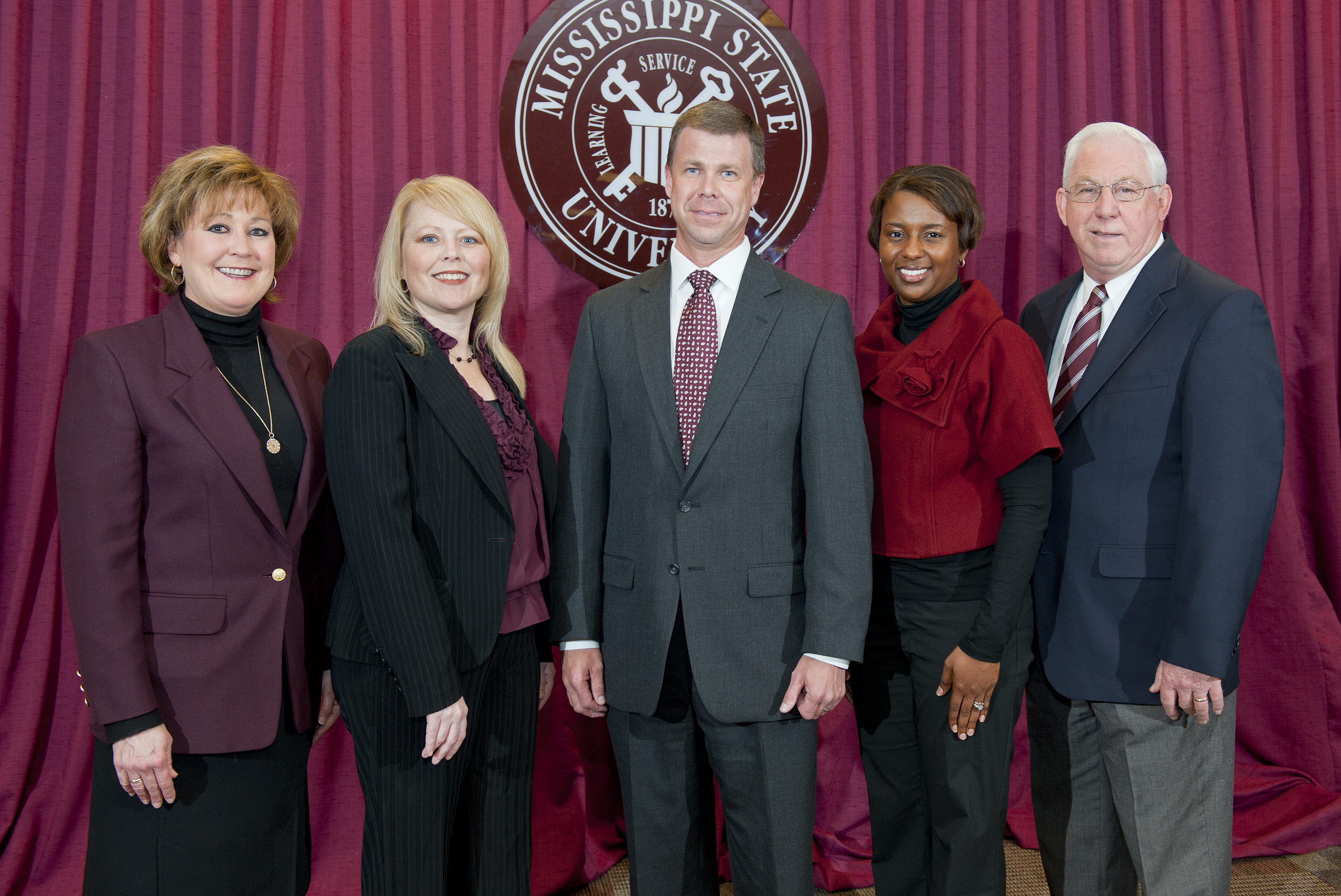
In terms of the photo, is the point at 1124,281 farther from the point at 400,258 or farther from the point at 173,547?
the point at 173,547

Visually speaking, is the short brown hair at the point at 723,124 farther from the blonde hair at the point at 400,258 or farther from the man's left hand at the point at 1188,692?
the man's left hand at the point at 1188,692

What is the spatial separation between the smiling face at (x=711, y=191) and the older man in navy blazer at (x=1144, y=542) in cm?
77

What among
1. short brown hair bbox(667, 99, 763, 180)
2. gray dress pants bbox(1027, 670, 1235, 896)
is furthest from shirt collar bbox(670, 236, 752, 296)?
gray dress pants bbox(1027, 670, 1235, 896)

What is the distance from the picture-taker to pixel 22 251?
219cm

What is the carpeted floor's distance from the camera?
234cm

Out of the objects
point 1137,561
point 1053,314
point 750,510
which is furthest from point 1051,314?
point 750,510

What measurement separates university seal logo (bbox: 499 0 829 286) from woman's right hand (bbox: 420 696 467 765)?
1.39 meters

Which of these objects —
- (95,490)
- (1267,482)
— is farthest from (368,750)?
(1267,482)

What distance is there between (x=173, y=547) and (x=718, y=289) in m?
1.02

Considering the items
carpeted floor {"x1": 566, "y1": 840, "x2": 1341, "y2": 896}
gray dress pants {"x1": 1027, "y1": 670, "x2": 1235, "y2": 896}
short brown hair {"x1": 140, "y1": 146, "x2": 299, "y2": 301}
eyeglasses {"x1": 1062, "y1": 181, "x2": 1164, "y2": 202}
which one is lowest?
carpeted floor {"x1": 566, "y1": 840, "x2": 1341, "y2": 896}

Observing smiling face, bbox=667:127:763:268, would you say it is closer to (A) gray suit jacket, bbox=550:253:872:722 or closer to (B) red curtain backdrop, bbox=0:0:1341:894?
(A) gray suit jacket, bbox=550:253:872:722

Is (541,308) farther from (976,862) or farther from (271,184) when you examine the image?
(976,862)

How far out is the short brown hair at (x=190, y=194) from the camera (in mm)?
1525

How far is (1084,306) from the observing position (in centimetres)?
189
